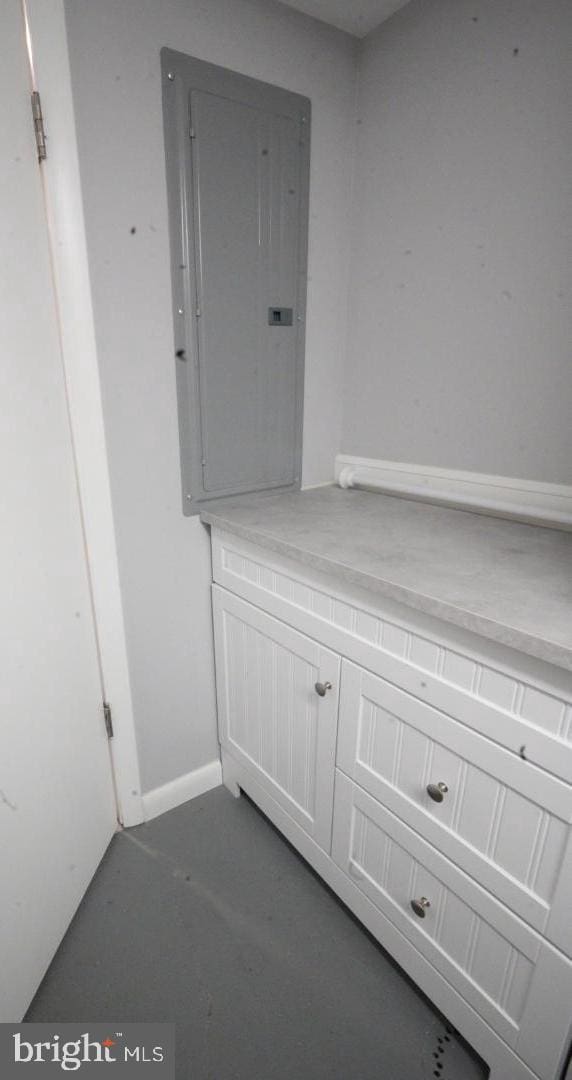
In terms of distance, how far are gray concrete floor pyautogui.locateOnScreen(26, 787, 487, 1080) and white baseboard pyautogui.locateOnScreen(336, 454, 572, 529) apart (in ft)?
3.38

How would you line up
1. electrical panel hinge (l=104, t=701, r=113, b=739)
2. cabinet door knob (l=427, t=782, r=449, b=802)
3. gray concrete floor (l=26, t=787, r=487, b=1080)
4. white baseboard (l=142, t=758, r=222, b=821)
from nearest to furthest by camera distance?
cabinet door knob (l=427, t=782, r=449, b=802)
gray concrete floor (l=26, t=787, r=487, b=1080)
electrical panel hinge (l=104, t=701, r=113, b=739)
white baseboard (l=142, t=758, r=222, b=821)

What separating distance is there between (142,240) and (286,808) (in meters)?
1.38

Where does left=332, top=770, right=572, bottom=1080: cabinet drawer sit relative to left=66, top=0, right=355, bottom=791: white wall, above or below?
below

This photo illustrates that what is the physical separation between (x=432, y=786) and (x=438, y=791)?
0.6 inches

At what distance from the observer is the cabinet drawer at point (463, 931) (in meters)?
0.78

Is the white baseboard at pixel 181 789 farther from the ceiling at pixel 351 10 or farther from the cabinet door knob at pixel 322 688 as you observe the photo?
the ceiling at pixel 351 10

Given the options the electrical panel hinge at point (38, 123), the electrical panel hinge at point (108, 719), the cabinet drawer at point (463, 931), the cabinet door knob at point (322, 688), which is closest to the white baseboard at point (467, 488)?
the cabinet door knob at point (322, 688)

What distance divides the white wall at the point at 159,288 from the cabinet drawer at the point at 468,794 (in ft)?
1.90

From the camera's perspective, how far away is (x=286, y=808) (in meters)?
1.31

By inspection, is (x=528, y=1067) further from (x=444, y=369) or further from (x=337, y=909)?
(x=444, y=369)

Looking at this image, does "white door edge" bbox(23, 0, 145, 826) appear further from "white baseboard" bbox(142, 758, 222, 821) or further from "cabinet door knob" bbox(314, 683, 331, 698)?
"cabinet door knob" bbox(314, 683, 331, 698)

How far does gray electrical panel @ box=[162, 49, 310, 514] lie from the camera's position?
1126mm

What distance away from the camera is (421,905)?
0.96 metres

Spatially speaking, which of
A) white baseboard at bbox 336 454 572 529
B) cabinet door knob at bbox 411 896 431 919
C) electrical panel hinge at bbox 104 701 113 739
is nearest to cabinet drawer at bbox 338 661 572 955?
cabinet door knob at bbox 411 896 431 919
